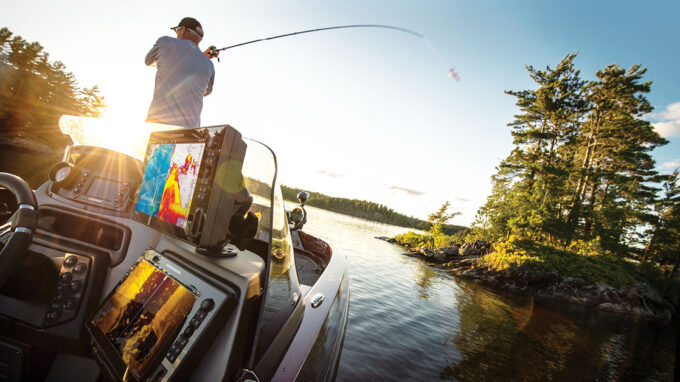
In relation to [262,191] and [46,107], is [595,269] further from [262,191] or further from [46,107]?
[46,107]

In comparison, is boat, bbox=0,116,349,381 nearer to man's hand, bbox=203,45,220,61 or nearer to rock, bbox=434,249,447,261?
man's hand, bbox=203,45,220,61

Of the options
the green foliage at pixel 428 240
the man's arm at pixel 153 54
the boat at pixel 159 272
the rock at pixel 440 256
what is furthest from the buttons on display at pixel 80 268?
the green foliage at pixel 428 240

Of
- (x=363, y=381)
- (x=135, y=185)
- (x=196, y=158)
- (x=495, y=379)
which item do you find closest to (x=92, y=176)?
(x=135, y=185)

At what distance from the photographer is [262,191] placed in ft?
3.90

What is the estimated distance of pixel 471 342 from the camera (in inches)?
204

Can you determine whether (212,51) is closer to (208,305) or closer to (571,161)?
(208,305)

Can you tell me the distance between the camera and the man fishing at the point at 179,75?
197 cm

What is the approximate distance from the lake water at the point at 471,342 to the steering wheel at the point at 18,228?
2578 millimetres

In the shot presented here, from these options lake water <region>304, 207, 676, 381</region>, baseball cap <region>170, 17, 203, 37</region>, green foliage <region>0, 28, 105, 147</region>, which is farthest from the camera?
green foliage <region>0, 28, 105, 147</region>

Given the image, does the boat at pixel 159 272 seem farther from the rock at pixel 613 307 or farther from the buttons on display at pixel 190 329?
the rock at pixel 613 307

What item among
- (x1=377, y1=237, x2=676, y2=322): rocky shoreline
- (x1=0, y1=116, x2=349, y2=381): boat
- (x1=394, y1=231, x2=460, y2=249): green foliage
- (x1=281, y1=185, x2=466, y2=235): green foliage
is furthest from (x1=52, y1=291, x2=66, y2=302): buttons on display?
(x1=281, y1=185, x2=466, y2=235): green foliage

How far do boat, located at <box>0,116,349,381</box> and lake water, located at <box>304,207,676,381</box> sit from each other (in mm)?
2004

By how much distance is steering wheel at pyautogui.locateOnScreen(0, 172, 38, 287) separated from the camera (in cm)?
81

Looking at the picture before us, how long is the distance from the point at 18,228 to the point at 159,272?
438 mm
